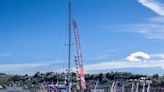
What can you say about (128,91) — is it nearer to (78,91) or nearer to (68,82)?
(78,91)

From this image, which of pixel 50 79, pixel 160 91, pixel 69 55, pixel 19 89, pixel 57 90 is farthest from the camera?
pixel 50 79

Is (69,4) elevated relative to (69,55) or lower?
elevated

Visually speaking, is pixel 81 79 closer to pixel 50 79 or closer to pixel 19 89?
pixel 19 89

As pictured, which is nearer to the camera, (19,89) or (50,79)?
(19,89)

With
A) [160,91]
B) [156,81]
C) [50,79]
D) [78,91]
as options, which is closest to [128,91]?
[160,91]

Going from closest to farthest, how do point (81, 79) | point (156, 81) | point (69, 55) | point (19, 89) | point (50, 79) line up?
1. point (69, 55)
2. point (81, 79)
3. point (19, 89)
4. point (156, 81)
5. point (50, 79)

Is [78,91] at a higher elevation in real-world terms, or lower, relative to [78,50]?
lower

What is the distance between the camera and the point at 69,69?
73312 millimetres

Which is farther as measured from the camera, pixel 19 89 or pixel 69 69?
pixel 19 89

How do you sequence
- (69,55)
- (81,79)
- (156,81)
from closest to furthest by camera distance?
(69,55) < (81,79) < (156,81)

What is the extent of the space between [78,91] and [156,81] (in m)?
93.8

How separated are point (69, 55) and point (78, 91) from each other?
57.6 feet

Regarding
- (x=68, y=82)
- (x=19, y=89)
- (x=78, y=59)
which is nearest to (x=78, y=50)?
(x=78, y=59)

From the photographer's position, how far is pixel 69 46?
242 feet
